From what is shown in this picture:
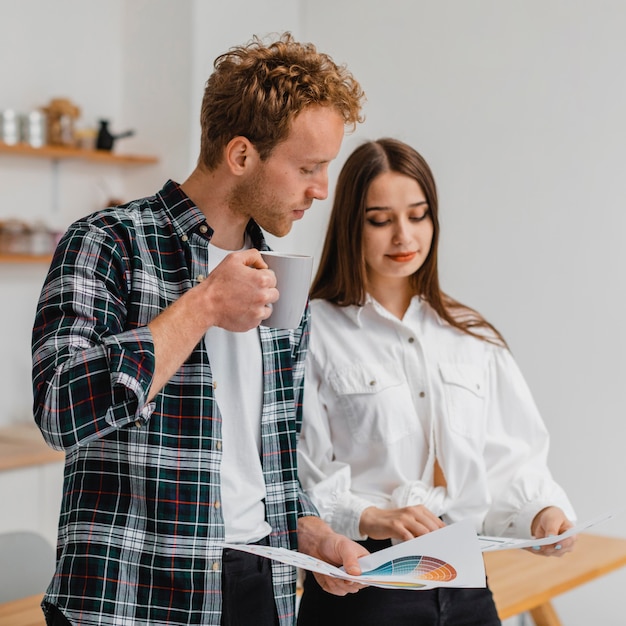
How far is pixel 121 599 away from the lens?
1.18 meters

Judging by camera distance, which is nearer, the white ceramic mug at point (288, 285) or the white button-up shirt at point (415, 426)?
the white ceramic mug at point (288, 285)

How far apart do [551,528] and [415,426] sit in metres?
0.29

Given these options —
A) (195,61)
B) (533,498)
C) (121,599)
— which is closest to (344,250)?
(533,498)

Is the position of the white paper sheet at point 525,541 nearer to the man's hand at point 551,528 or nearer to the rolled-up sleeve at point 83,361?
the man's hand at point 551,528

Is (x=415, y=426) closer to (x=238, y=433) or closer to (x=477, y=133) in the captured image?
(x=238, y=433)

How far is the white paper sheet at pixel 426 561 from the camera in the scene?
1156mm

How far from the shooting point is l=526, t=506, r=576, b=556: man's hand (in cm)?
148

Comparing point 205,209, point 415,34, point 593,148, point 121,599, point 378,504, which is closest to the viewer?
point 121,599

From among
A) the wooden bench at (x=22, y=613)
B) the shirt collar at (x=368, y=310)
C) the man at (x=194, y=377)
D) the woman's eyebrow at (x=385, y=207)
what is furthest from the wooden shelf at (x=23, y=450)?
the man at (x=194, y=377)

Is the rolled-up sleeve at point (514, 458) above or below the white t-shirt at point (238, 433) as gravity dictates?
below

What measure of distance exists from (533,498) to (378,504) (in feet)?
0.93

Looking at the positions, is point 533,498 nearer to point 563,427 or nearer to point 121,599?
point 121,599

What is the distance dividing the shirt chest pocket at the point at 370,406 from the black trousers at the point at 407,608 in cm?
20

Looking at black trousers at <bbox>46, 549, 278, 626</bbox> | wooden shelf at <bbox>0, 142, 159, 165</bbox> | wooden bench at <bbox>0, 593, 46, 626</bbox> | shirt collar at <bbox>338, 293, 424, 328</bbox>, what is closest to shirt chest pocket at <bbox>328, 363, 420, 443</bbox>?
shirt collar at <bbox>338, 293, 424, 328</bbox>
